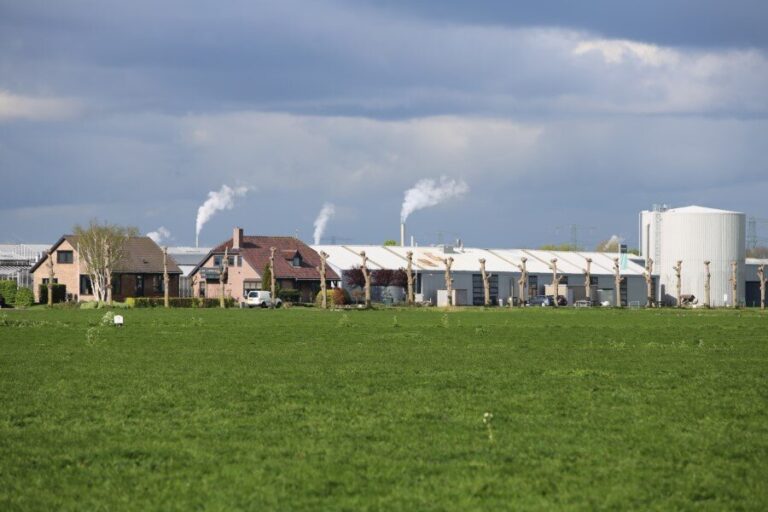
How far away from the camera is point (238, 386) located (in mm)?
23672

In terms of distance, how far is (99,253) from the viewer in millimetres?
118688

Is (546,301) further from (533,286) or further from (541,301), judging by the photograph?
(533,286)

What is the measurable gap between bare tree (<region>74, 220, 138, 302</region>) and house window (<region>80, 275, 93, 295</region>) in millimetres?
704

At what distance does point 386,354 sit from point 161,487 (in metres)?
21.0

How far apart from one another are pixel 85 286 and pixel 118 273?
364cm

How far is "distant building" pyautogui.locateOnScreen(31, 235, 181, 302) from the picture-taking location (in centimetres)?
12200

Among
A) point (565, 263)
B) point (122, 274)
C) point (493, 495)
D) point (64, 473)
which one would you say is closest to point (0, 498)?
point (64, 473)

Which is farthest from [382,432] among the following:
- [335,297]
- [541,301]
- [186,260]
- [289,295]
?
[186,260]

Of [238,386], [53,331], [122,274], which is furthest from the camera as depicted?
[122,274]

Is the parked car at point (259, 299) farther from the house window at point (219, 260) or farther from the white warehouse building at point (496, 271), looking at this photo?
the house window at point (219, 260)

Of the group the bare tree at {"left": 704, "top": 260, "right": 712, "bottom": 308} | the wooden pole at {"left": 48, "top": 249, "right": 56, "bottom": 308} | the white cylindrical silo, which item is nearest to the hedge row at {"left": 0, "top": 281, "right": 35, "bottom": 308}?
the wooden pole at {"left": 48, "top": 249, "right": 56, "bottom": 308}

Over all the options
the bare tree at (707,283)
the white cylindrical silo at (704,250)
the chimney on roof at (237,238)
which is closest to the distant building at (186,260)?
the chimney on roof at (237,238)

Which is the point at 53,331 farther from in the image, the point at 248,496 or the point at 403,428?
the point at 248,496

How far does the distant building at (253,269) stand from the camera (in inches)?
4754
